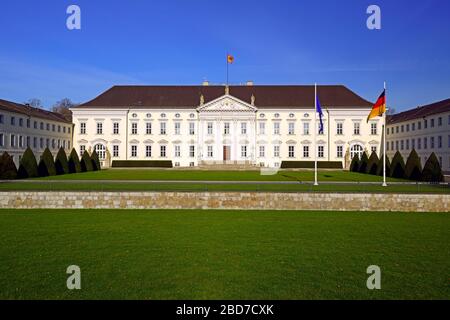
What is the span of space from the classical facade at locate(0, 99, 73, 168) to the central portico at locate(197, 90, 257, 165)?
21.8 meters

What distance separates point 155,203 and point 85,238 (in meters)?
6.99

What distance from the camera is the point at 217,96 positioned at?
60656 mm

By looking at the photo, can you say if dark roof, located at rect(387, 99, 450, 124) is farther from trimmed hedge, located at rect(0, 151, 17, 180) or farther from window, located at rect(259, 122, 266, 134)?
trimmed hedge, located at rect(0, 151, 17, 180)

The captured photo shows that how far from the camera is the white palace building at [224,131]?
189 feet

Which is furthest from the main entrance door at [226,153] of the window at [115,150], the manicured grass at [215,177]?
the manicured grass at [215,177]

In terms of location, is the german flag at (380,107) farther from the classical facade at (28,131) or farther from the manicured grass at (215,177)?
the classical facade at (28,131)

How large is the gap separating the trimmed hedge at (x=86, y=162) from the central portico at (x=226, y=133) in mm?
17579

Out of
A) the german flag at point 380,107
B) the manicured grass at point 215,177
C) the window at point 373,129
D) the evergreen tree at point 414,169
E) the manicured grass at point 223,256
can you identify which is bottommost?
the manicured grass at point 223,256

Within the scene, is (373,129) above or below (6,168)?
above

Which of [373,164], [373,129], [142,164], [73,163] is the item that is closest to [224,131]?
[142,164]

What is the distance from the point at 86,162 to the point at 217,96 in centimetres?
2472

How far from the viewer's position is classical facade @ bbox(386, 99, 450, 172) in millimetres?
45906

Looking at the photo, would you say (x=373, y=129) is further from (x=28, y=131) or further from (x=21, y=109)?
(x=21, y=109)
